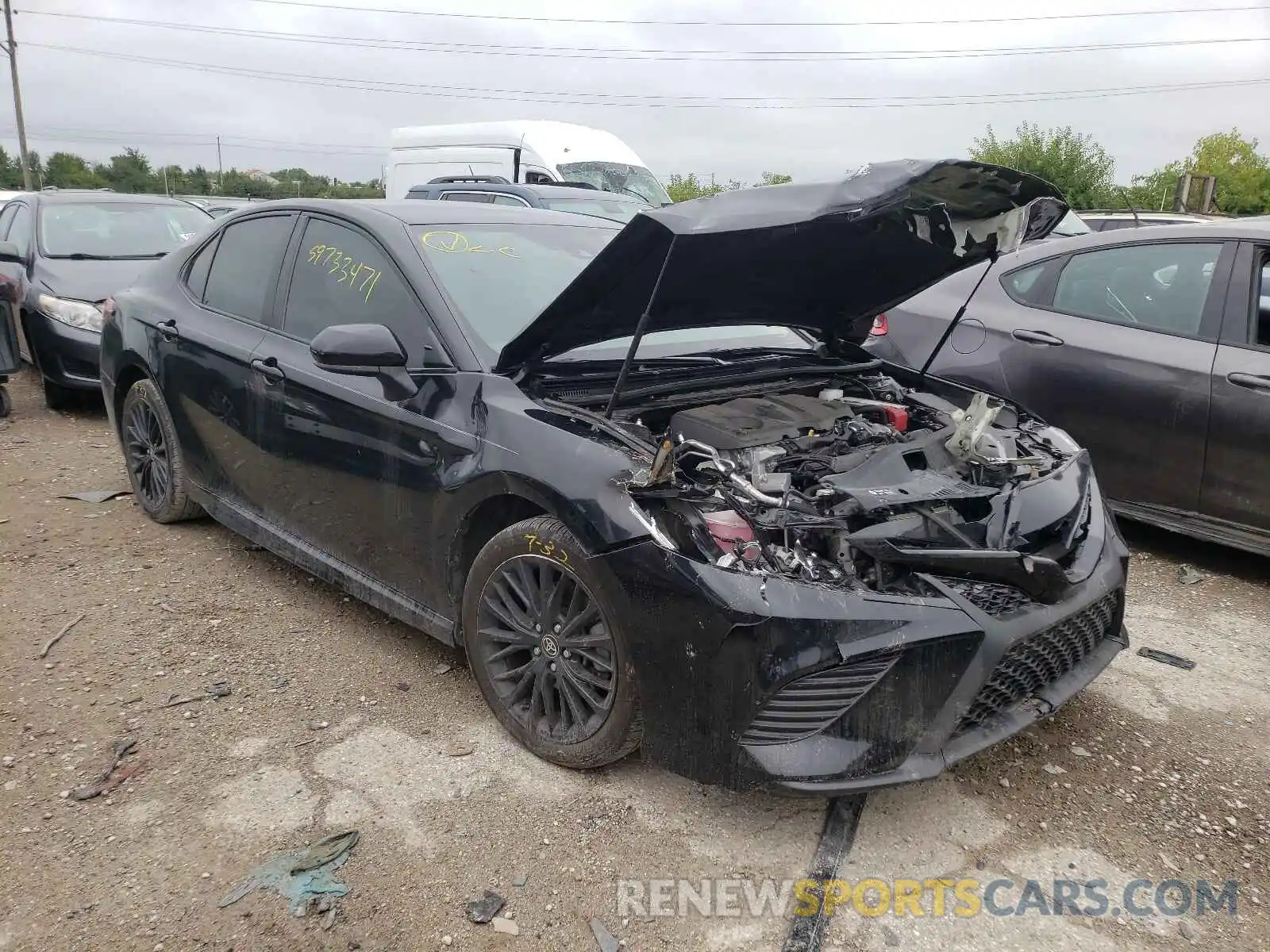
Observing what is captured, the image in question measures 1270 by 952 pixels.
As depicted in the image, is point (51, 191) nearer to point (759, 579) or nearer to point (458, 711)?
point (458, 711)

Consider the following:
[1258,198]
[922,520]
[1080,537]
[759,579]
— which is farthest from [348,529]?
[1258,198]

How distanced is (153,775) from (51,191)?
7.28m

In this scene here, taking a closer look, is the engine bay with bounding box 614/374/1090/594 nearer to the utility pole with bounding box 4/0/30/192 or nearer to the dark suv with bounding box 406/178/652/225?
the dark suv with bounding box 406/178/652/225

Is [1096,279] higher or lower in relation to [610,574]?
higher

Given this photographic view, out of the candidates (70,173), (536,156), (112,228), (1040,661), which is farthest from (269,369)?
(70,173)

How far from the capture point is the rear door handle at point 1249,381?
13.2ft

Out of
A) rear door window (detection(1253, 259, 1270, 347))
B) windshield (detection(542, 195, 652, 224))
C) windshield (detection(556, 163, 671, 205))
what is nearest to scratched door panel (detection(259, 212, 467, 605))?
rear door window (detection(1253, 259, 1270, 347))

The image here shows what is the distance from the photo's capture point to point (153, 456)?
4652mm

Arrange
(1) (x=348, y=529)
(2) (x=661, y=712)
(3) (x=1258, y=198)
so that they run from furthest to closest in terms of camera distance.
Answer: (3) (x=1258, y=198)
(1) (x=348, y=529)
(2) (x=661, y=712)

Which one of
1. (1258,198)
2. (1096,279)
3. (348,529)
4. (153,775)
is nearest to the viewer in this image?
(153,775)

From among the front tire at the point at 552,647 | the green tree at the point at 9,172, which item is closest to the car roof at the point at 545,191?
the front tire at the point at 552,647

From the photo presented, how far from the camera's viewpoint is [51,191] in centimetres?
820

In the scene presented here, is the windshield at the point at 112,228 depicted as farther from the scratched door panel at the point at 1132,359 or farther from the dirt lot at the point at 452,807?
the scratched door panel at the point at 1132,359

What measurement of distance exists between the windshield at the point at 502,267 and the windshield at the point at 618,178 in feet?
39.3
